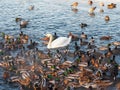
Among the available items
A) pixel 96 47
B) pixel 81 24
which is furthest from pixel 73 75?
pixel 81 24

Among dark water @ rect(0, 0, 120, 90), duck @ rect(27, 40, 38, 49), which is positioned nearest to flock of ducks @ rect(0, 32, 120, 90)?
duck @ rect(27, 40, 38, 49)

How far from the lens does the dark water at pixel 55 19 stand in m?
42.9

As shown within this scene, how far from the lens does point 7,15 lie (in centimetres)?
5122

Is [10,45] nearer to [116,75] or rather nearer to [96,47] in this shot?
[96,47]

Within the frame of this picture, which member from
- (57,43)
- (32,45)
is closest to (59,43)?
(57,43)

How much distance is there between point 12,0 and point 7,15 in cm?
1347

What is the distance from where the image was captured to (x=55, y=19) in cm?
4919

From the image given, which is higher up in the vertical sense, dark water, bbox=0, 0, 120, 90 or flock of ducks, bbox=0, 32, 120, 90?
dark water, bbox=0, 0, 120, 90

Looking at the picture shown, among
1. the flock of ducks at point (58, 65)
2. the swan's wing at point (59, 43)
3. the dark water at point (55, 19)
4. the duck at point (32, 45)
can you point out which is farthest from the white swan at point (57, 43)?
the duck at point (32, 45)

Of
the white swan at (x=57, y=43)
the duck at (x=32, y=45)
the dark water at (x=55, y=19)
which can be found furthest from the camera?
the dark water at (x=55, y=19)

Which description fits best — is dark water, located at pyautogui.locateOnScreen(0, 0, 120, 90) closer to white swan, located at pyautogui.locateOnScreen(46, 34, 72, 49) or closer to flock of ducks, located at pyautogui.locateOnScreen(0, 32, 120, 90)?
white swan, located at pyautogui.locateOnScreen(46, 34, 72, 49)

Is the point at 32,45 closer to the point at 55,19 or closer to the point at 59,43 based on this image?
the point at 59,43

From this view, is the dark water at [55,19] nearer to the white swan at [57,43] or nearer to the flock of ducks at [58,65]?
the white swan at [57,43]

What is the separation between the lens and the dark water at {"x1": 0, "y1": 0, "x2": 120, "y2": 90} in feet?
141
